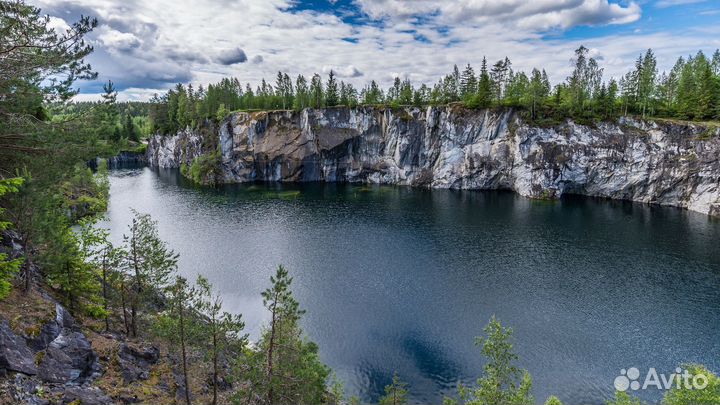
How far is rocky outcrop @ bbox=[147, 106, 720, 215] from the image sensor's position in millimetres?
73125

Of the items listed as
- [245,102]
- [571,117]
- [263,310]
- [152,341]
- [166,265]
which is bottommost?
[263,310]

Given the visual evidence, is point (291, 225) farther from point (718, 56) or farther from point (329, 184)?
point (718, 56)

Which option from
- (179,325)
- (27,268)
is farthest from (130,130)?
(179,325)

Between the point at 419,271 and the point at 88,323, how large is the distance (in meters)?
30.4

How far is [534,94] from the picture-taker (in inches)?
3290

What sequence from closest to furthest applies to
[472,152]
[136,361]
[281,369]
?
[281,369]
[136,361]
[472,152]

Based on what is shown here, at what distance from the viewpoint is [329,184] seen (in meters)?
103

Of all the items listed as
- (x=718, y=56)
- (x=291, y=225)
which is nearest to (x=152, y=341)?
(x=291, y=225)

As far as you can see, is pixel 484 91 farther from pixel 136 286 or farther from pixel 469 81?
pixel 136 286

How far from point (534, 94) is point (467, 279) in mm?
57952

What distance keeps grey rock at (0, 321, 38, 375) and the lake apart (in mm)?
17570

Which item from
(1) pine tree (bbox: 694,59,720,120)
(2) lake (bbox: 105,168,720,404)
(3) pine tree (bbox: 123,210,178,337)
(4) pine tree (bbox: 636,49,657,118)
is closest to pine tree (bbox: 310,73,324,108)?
(2) lake (bbox: 105,168,720,404)

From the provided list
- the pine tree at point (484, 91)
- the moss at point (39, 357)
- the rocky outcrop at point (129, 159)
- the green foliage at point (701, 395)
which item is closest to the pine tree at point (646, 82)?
the pine tree at point (484, 91)

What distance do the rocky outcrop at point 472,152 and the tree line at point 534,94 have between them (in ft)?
13.3
